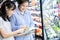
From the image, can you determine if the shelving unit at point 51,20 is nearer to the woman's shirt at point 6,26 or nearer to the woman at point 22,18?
the woman at point 22,18

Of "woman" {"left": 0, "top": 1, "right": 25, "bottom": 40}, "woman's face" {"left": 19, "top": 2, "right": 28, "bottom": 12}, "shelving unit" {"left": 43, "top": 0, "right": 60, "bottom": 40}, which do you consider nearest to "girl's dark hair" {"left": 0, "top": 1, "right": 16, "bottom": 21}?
"woman" {"left": 0, "top": 1, "right": 25, "bottom": 40}

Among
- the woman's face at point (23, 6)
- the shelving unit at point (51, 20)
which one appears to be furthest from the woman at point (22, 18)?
the shelving unit at point (51, 20)

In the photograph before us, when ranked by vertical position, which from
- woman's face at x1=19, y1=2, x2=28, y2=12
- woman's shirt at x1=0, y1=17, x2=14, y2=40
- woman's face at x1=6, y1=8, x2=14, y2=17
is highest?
woman's face at x1=19, y1=2, x2=28, y2=12

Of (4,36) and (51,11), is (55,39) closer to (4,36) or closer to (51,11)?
(51,11)

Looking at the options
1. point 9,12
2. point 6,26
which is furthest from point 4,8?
point 6,26

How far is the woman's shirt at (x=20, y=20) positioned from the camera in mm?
1907

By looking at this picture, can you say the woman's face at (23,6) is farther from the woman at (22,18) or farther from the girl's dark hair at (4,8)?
the girl's dark hair at (4,8)

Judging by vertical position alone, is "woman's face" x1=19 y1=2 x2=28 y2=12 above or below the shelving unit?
above

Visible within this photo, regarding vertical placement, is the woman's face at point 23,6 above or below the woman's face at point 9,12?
above

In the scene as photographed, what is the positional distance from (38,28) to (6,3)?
41cm

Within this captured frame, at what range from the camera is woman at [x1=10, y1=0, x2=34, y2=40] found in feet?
6.26

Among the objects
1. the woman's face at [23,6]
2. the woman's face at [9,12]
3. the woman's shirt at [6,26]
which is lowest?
the woman's shirt at [6,26]

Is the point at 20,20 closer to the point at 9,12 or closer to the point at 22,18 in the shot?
the point at 22,18

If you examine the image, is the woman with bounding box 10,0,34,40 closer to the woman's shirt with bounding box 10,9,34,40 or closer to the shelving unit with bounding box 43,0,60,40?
the woman's shirt with bounding box 10,9,34,40
